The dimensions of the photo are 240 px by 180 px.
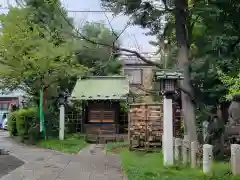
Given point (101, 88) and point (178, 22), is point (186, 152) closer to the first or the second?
point (178, 22)

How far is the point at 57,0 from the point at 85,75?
14010mm

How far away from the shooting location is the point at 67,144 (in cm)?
2170

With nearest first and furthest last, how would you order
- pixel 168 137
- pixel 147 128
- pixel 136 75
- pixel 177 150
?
1. pixel 168 137
2. pixel 177 150
3. pixel 147 128
4. pixel 136 75

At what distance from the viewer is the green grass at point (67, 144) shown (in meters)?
19.7

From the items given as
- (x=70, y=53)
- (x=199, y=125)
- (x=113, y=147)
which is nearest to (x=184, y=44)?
(x=199, y=125)

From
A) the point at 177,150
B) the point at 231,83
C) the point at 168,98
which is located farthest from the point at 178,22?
the point at 177,150

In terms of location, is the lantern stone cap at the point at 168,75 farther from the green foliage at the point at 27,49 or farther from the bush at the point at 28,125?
→ the bush at the point at 28,125

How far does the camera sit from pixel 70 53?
2294 cm

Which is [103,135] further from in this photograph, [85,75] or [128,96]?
[85,75]

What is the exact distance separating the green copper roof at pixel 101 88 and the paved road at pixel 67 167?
7328 millimetres

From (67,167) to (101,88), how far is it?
1281 cm

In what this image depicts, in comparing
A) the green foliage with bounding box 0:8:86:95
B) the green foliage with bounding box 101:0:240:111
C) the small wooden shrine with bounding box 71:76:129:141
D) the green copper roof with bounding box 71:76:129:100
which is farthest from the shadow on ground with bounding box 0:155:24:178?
the green copper roof with bounding box 71:76:129:100

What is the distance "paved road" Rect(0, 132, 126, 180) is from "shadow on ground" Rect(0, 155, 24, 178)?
8.3 inches

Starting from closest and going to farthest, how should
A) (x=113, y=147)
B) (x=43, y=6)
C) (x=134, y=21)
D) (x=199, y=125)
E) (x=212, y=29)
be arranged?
(x=212, y=29), (x=134, y=21), (x=43, y=6), (x=199, y=125), (x=113, y=147)
